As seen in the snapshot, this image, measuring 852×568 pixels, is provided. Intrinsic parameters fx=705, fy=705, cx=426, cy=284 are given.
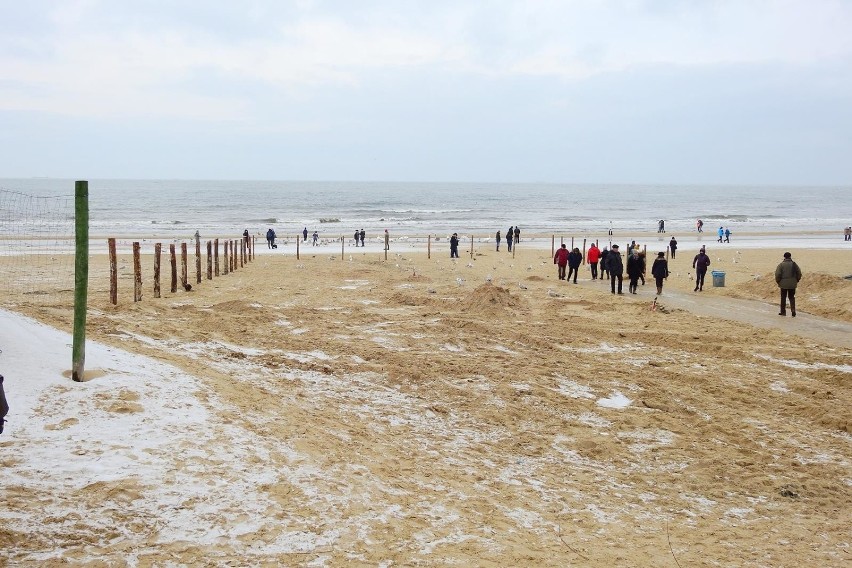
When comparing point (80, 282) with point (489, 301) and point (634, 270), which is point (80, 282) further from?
point (634, 270)

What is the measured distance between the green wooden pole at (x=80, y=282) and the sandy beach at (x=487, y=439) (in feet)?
2.03

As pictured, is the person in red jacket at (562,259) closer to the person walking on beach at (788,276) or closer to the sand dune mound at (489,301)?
the sand dune mound at (489,301)

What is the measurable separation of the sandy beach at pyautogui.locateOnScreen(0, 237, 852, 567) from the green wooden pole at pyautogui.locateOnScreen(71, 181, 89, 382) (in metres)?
0.62

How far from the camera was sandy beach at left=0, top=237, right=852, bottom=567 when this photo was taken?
5391 millimetres

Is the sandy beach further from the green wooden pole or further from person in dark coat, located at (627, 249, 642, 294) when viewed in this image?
person in dark coat, located at (627, 249, 642, 294)

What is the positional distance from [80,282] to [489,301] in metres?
11.0

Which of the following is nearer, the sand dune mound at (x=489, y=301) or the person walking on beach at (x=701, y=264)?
the sand dune mound at (x=489, y=301)

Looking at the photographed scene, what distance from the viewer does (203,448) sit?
6578 millimetres

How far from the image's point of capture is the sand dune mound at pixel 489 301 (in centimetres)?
1701

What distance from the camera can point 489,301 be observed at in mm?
17297

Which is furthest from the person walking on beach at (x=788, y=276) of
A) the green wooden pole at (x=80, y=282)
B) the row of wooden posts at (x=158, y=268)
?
the row of wooden posts at (x=158, y=268)

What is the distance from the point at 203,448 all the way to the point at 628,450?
4618 millimetres

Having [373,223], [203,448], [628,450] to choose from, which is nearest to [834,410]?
[628,450]

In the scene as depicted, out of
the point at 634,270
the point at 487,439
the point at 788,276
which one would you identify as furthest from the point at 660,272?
the point at 487,439
